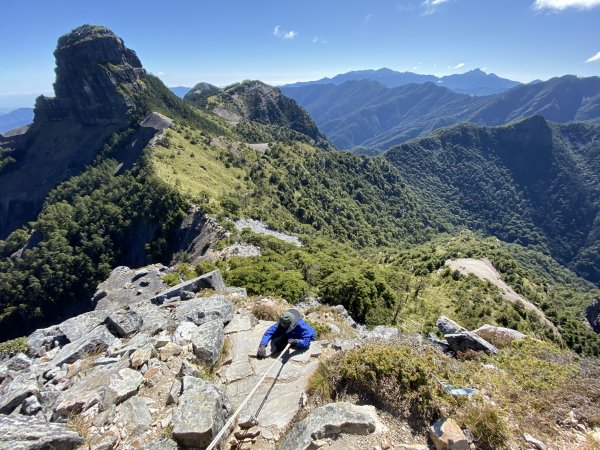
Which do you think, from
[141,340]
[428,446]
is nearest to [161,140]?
[141,340]

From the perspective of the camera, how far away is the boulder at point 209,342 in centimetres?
1135

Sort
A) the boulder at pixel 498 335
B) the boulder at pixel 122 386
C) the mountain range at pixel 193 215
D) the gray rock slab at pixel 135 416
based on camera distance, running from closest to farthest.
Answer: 1. the gray rock slab at pixel 135 416
2. the boulder at pixel 122 386
3. the boulder at pixel 498 335
4. the mountain range at pixel 193 215

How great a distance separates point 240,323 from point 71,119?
17590cm

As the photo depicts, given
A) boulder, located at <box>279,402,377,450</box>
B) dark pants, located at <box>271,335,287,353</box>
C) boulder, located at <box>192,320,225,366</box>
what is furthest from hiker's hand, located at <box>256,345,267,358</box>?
boulder, located at <box>279,402,377,450</box>

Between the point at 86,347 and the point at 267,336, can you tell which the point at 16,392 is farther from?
the point at 267,336

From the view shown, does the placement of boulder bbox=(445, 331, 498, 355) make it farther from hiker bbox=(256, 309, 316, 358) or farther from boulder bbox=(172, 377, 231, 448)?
boulder bbox=(172, 377, 231, 448)

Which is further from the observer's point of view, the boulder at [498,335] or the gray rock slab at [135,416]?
the boulder at [498,335]

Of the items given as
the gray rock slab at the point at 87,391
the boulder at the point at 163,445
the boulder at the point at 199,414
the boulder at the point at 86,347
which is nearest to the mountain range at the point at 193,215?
the boulder at the point at 86,347

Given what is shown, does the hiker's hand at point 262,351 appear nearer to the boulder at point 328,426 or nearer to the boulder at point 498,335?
the boulder at point 328,426

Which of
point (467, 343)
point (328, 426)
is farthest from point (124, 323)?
point (467, 343)

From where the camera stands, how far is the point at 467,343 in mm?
14102

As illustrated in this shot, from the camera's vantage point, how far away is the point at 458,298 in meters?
49.6

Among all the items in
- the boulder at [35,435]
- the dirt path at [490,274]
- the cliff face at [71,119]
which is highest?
the cliff face at [71,119]

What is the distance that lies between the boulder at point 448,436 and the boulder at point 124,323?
37.6 ft
